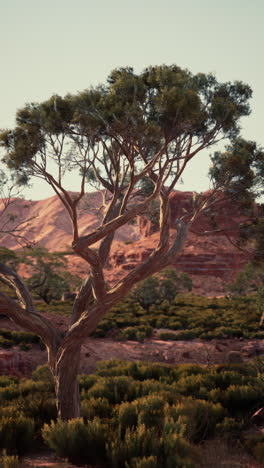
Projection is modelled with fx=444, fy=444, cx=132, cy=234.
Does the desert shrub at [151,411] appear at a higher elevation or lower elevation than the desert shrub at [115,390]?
higher

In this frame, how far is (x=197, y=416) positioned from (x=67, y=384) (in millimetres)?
2651

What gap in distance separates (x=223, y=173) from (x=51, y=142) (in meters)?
5.60

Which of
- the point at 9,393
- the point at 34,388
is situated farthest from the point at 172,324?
the point at 9,393

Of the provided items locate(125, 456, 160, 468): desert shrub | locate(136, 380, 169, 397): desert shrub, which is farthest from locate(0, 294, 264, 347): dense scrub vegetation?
locate(125, 456, 160, 468): desert shrub

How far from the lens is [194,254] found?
64.1 metres

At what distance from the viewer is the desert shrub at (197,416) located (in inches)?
313

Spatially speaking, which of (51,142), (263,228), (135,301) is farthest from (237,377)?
(135,301)

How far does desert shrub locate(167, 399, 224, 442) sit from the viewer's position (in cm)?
794

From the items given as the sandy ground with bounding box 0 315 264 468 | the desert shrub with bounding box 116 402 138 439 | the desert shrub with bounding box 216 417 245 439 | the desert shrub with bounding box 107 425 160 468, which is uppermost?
the desert shrub with bounding box 107 425 160 468

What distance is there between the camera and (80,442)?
23.2 feet

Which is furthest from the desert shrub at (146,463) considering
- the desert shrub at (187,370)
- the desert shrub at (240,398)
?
the desert shrub at (187,370)

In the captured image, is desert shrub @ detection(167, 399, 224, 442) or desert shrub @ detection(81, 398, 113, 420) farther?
desert shrub @ detection(81, 398, 113, 420)

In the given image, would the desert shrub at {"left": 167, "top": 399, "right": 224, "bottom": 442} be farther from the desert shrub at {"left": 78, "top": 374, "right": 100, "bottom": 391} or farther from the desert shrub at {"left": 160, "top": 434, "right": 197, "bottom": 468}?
the desert shrub at {"left": 78, "top": 374, "right": 100, "bottom": 391}

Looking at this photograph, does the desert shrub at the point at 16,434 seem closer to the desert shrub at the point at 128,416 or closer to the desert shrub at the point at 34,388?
the desert shrub at the point at 128,416
